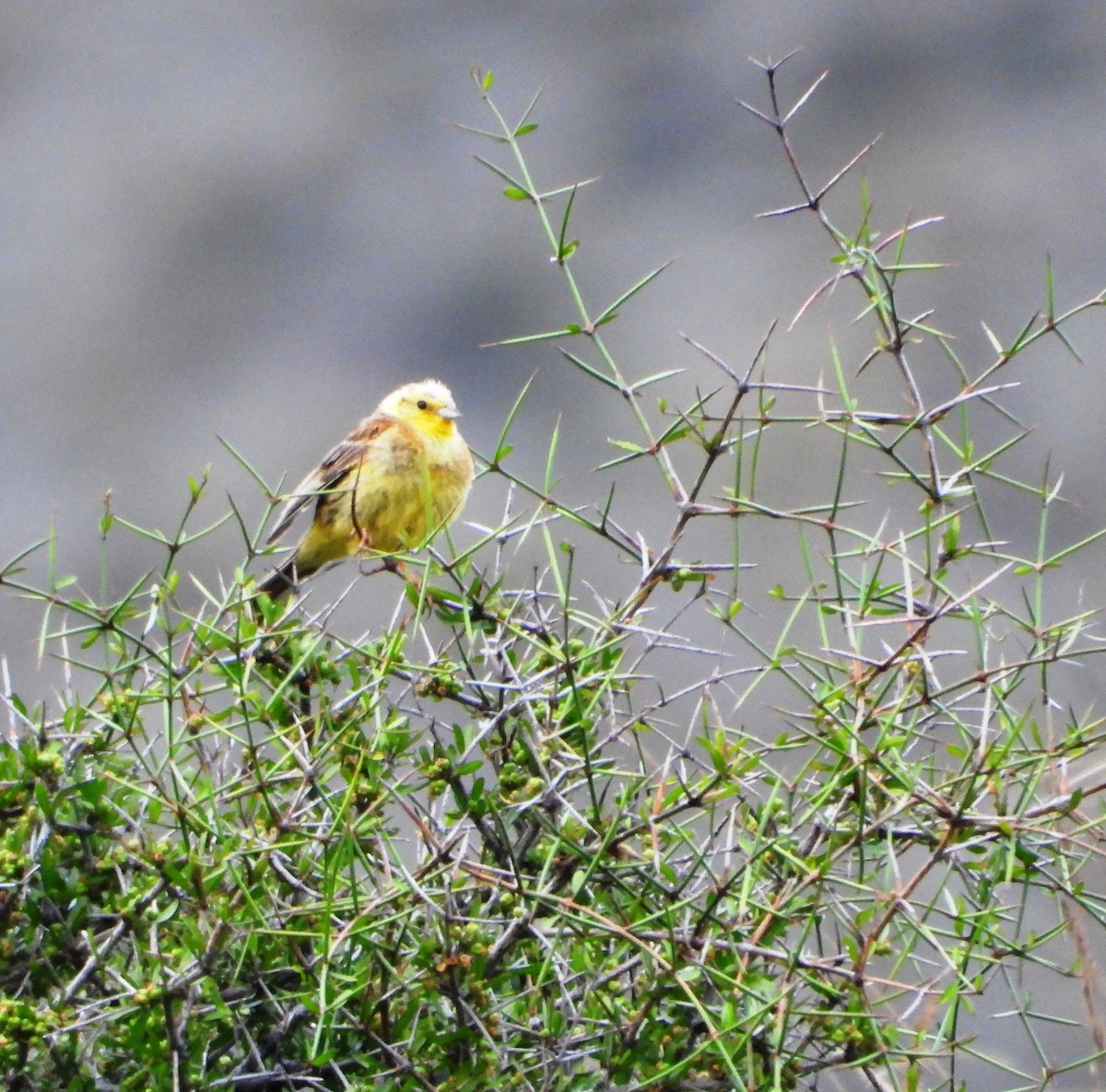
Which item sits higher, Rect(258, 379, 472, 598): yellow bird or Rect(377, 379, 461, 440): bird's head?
Rect(377, 379, 461, 440): bird's head

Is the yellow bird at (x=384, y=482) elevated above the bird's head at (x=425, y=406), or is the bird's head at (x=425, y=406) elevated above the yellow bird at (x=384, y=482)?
the bird's head at (x=425, y=406)

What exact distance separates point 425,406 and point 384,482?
0.37 m

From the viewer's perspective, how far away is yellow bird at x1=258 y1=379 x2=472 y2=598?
12.2 feet

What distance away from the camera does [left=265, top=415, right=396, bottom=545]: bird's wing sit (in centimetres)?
376

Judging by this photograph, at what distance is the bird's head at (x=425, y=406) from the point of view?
158 inches

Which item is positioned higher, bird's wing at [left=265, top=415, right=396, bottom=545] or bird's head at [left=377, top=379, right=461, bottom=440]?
bird's head at [left=377, top=379, right=461, bottom=440]

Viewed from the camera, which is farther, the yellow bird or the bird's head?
the bird's head

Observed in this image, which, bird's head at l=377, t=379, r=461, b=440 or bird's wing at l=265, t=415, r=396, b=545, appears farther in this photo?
bird's head at l=377, t=379, r=461, b=440

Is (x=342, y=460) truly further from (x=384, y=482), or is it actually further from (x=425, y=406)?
(x=425, y=406)

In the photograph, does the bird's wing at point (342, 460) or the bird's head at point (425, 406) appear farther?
the bird's head at point (425, 406)

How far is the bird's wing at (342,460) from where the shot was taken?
12.3 feet

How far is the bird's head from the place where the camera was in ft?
13.2

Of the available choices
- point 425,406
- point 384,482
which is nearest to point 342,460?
point 384,482

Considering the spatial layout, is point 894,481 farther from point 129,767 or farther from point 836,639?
point 129,767
